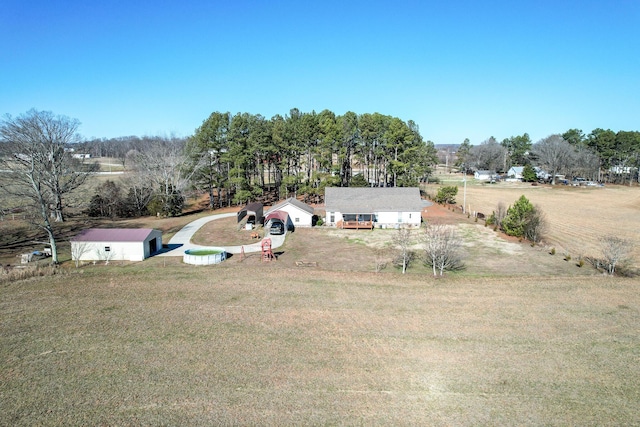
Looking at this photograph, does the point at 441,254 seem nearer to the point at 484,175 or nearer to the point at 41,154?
the point at 41,154

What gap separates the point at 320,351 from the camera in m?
15.5

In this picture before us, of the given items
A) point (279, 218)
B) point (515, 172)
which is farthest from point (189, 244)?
point (515, 172)

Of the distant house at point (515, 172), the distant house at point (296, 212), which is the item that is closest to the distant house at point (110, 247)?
the distant house at point (296, 212)

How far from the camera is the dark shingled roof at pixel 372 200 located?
3978 cm

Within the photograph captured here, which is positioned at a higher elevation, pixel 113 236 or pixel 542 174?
pixel 542 174

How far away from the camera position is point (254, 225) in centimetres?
3928

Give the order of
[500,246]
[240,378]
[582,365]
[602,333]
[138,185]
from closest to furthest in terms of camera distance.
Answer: [240,378] < [582,365] < [602,333] < [500,246] < [138,185]

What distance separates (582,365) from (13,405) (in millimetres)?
19350

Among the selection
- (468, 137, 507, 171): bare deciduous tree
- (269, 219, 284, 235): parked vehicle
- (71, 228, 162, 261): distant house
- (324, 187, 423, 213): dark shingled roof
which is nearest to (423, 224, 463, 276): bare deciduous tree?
(324, 187, 423, 213): dark shingled roof

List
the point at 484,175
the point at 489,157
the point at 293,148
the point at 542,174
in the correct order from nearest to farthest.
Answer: the point at 293,148 < the point at 542,174 < the point at 484,175 < the point at 489,157

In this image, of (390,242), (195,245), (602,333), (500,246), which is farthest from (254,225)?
(602,333)

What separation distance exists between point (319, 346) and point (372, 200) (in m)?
26.6

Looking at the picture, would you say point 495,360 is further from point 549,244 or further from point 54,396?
point 549,244

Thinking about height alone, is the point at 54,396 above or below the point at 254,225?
below
